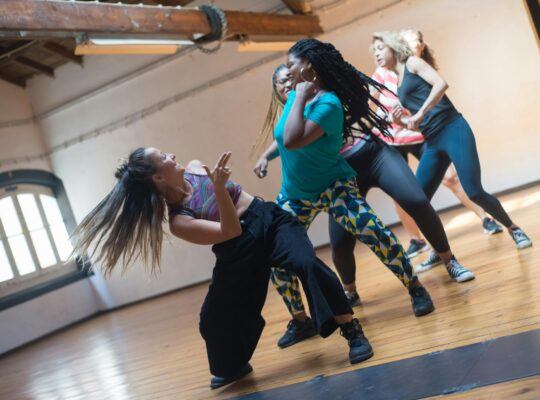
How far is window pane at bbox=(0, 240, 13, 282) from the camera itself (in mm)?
9273

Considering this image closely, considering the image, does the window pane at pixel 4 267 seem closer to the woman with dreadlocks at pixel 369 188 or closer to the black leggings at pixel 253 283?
the woman with dreadlocks at pixel 369 188

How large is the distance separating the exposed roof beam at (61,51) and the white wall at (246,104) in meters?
0.17

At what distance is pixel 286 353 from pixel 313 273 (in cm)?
→ 85

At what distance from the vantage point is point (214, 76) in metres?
9.16

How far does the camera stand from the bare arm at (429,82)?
4.04 m

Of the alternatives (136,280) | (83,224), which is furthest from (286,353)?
(136,280)

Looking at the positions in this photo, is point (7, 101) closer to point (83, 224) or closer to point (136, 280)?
point (136, 280)

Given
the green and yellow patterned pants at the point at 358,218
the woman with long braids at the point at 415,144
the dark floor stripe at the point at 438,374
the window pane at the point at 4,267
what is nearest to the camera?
the dark floor stripe at the point at 438,374

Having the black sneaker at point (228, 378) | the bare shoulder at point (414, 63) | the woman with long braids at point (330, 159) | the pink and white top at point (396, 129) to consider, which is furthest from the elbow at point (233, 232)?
the pink and white top at point (396, 129)

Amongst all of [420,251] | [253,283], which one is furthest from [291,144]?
[420,251]

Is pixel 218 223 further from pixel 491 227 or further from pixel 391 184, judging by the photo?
pixel 491 227

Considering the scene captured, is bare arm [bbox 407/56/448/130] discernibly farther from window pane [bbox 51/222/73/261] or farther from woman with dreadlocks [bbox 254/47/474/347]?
window pane [bbox 51/222/73/261]

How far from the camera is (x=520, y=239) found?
4.27 metres

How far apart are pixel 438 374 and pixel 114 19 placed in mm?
4229
